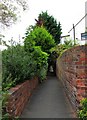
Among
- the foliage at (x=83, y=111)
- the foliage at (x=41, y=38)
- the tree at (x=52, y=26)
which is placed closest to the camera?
the foliage at (x=83, y=111)

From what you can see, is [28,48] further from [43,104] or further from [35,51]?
[43,104]

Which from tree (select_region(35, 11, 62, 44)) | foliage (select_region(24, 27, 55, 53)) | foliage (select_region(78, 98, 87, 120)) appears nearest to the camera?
foliage (select_region(78, 98, 87, 120))

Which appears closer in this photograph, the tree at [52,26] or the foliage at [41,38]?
the foliage at [41,38]

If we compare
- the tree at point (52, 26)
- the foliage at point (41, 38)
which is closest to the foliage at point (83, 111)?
the foliage at point (41, 38)

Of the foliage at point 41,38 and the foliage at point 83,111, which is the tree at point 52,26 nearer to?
the foliage at point 41,38

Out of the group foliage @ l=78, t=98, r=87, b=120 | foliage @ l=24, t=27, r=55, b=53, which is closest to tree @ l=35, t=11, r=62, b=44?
foliage @ l=24, t=27, r=55, b=53

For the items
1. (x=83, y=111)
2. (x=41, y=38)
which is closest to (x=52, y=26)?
(x=41, y=38)

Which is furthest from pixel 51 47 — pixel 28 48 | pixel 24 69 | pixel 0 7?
pixel 0 7

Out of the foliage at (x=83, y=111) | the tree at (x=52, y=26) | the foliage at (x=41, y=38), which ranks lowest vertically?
the foliage at (x=83, y=111)

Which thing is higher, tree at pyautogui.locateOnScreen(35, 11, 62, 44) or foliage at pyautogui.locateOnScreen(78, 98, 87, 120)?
tree at pyautogui.locateOnScreen(35, 11, 62, 44)

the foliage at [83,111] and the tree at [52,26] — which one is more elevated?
the tree at [52,26]

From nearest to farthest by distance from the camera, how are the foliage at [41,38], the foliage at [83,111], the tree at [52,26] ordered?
the foliage at [83,111] → the foliage at [41,38] → the tree at [52,26]

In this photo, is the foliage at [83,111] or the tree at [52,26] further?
the tree at [52,26]

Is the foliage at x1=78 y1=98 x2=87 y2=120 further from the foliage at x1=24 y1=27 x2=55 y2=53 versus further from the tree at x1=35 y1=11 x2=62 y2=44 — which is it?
the tree at x1=35 y1=11 x2=62 y2=44
